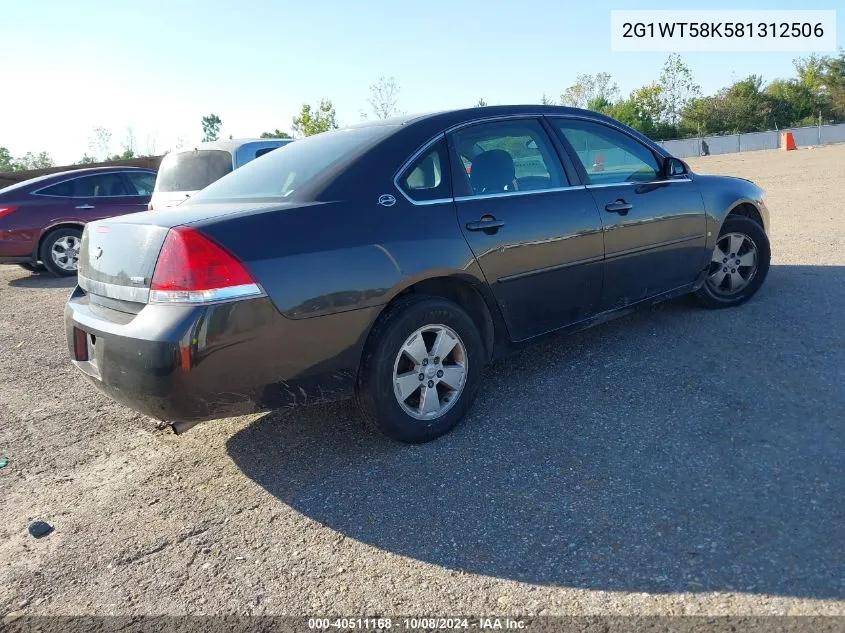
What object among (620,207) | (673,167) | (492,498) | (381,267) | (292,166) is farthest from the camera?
(673,167)

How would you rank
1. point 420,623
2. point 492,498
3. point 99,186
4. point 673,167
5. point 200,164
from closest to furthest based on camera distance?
point 420,623 < point 492,498 < point 673,167 < point 200,164 < point 99,186

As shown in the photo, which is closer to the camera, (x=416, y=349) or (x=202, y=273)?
(x=202, y=273)

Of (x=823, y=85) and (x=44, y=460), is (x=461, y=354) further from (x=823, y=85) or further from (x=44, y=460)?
(x=823, y=85)

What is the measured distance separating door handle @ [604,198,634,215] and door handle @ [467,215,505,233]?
0.92 metres

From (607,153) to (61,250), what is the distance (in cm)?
864

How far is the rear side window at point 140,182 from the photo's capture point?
10.8 meters

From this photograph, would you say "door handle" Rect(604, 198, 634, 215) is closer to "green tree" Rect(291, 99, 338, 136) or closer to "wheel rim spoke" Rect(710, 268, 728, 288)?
"wheel rim spoke" Rect(710, 268, 728, 288)

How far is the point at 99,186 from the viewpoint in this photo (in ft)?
34.4

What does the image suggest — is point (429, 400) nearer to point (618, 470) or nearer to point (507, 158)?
point (618, 470)

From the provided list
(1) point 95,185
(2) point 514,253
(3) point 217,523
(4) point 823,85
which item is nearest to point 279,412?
(3) point 217,523

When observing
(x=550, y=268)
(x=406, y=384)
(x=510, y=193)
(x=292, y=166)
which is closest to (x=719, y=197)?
(x=550, y=268)

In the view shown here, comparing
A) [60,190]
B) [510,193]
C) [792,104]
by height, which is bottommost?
[510,193]

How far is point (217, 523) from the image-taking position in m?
2.91

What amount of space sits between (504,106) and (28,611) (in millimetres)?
3397
